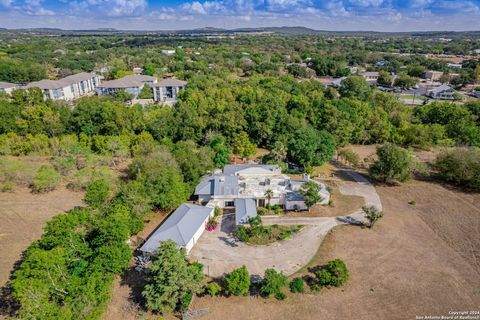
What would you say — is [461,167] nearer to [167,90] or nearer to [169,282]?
[169,282]

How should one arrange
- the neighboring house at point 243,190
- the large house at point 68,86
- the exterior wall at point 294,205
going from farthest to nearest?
1. the large house at point 68,86
2. the neighboring house at point 243,190
3. the exterior wall at point 294,205

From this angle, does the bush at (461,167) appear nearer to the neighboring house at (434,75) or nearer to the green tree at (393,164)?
the green tree at (393,164)

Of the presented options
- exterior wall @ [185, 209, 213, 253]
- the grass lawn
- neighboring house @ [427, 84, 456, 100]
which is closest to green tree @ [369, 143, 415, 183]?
the grass lawn

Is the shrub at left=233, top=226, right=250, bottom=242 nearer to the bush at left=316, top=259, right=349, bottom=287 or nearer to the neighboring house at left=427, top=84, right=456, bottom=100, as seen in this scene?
the bush at left=316, top=259, right=349, bottom=287

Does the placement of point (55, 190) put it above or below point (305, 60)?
below

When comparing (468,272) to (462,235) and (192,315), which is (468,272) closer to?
(462,235)

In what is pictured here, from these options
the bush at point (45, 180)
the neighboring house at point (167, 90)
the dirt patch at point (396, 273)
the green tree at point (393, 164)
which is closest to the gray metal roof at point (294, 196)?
the dirt patch at point (396, 273)

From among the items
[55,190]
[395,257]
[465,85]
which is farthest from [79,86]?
[465,85]
